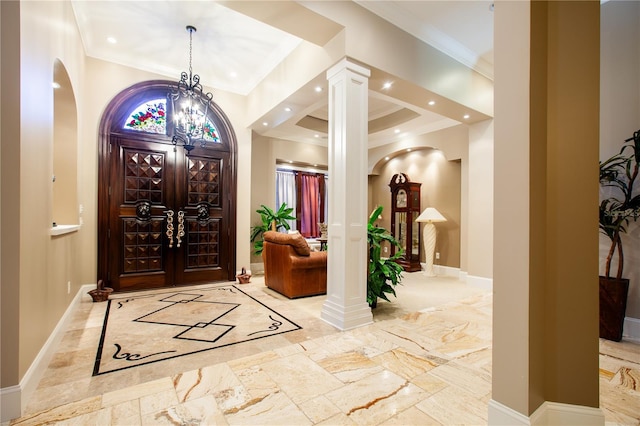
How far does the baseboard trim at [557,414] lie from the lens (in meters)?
1.46

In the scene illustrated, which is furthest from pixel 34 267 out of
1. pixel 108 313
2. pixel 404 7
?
pixel 404 7

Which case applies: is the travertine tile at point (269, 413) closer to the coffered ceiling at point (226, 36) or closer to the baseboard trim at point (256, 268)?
the coffered ceiling at point (226, 36)

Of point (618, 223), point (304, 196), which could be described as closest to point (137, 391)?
point (618, 223)

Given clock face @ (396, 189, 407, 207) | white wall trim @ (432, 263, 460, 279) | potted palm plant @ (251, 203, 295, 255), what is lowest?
white wall trim @ (432, 263, 460, 279)

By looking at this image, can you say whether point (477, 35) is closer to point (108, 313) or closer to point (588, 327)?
point (588, 327)

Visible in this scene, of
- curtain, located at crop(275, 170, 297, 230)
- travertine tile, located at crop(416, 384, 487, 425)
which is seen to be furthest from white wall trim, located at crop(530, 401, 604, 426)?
curtain, located at crop(275, 170, 297, 230)

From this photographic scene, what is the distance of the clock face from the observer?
6.58 m

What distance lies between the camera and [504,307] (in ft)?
4.86

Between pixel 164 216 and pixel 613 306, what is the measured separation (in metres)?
5.66

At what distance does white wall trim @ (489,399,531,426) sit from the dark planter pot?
220cm

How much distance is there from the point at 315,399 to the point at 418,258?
5306 millimetres

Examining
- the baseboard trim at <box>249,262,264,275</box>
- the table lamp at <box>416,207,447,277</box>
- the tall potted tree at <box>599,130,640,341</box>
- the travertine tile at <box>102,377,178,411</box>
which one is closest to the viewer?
the travertine tile at <box>102,377,178,411</box>

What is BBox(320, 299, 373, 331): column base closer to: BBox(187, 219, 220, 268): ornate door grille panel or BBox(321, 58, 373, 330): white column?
BBox(321, 58, 373, 330): white column

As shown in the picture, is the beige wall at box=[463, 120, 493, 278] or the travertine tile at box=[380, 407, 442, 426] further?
the beige wall at box=[463, 120, 493, 278]
